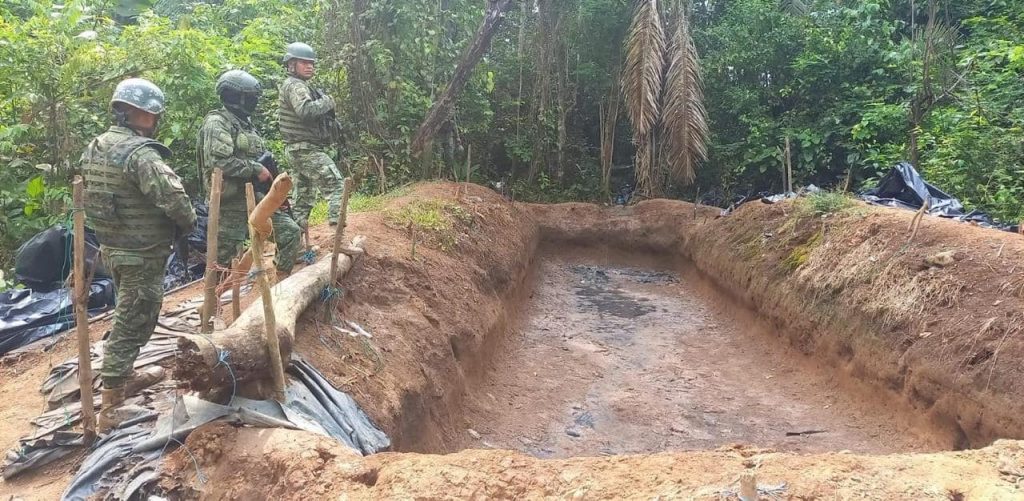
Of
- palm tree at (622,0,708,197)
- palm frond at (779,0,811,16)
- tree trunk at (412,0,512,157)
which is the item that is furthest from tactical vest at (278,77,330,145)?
palm frond at (779,0,811,16)

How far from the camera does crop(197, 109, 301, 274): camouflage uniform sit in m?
5.43

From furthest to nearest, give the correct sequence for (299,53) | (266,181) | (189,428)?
(299,53) → (266,181) → (189,428)

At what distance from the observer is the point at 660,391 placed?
7.13m

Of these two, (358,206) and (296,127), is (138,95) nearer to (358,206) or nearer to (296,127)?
(296,127)

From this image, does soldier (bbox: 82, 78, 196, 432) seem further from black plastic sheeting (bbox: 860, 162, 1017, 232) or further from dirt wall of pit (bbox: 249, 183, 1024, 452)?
black plastic sheeting (bbox: 860, 162, 1017, 232)

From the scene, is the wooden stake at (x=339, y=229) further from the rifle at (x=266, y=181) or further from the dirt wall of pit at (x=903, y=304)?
the dirt wall of pit at (x=903, y=304)

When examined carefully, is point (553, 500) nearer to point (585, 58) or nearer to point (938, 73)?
point (938, 73)

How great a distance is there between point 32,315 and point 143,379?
8.67 ft

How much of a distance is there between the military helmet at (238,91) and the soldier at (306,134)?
1015 mm

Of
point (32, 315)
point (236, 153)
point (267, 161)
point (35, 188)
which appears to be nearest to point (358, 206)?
point (267, 161)

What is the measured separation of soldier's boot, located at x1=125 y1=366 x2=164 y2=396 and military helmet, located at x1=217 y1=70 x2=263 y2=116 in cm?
239

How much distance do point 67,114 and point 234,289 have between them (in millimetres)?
5740

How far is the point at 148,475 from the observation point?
3.27 meters

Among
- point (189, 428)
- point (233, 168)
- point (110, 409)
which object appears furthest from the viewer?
point (233, 168)
